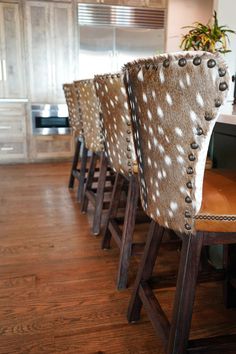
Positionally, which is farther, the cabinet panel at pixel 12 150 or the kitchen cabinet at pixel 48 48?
the cabinet panel at pixel 12 150

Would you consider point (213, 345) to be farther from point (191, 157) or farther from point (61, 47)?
point (61, 47)

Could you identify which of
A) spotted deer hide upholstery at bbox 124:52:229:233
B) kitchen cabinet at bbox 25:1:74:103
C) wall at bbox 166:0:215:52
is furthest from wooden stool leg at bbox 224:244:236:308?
wall at bbox 166:0:215:52

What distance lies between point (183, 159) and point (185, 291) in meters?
0.42

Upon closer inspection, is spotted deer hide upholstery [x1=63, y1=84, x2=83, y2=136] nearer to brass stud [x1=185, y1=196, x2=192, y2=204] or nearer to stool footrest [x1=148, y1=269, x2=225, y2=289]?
stool footrest [x1=148, y1=269, x2=225, y2=289]

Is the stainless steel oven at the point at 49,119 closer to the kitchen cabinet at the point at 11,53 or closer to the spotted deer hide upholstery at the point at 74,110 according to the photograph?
the kitchen cabinet at the point at 11,53

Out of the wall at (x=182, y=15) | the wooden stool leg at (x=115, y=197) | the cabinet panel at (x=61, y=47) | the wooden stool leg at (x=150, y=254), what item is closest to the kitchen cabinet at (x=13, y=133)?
the cabinet panel at (x=61, y=47)

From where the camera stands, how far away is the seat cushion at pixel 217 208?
2.95 ft

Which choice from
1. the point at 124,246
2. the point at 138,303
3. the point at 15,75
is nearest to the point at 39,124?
the point at 15,75

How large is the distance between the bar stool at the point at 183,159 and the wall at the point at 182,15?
175 inches

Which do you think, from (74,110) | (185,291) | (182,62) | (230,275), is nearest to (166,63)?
(182,62)

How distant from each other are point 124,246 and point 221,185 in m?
0.73

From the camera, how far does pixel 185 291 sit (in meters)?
0.98

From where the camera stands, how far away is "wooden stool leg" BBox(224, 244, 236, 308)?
4.82 ft

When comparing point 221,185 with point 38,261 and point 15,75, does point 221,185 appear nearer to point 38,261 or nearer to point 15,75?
point 38,261
